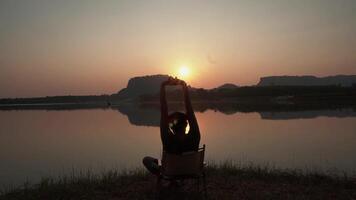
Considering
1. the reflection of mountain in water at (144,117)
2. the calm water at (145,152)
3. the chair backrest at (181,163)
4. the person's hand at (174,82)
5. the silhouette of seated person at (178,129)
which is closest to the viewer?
the chair backrest at (181,163)

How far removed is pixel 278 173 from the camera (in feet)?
34.8

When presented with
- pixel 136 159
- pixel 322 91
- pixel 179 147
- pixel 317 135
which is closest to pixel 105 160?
pixel 136 159

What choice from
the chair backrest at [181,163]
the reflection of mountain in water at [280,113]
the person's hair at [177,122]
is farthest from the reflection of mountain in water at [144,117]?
the chair backrest at [181,163]

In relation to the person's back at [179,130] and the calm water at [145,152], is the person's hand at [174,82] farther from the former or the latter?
the calm water at [145,152]

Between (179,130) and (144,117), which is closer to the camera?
(179,130)

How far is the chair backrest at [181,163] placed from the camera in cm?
745

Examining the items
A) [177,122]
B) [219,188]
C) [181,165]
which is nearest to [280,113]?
[219,188]

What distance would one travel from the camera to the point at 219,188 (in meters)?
8.83

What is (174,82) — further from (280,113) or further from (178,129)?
(280,113)

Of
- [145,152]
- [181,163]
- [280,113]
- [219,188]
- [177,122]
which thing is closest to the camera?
[181,163]

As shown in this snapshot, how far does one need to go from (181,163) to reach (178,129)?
2.17 ft

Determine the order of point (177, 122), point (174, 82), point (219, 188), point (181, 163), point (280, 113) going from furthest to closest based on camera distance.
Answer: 1. point (280, 113)
2. point (219, 188)
3. point (177, 122)
4. point (174, 82)
5. point (181, 163)

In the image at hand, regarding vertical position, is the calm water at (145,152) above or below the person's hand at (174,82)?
→ below

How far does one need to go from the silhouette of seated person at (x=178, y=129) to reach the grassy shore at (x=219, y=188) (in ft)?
3.72
